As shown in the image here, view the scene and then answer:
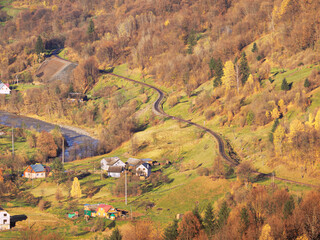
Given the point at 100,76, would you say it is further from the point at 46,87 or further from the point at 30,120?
the point at 30,120

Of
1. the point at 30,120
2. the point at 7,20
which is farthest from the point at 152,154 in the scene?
the point at 7,20

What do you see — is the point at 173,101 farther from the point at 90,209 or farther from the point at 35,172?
the point at 90,209

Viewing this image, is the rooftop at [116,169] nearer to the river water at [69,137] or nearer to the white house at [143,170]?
the white house at [143,170]

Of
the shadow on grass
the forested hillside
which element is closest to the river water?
the forested hillside

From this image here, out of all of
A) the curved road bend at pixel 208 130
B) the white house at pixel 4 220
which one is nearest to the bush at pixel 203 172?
the curved road bend at pixel 208 130

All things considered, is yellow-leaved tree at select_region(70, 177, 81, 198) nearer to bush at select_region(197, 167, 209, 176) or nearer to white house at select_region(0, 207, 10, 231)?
white house at select_region(0, 207, 10, 231)

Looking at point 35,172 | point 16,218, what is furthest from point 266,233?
point 35,172
